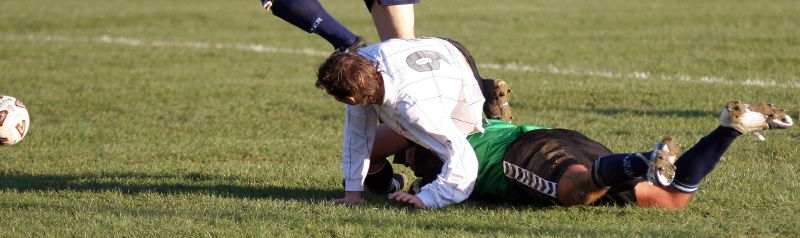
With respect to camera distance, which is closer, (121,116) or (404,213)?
(404,213)

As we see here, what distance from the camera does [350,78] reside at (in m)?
4.32

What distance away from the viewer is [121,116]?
28.3 ft

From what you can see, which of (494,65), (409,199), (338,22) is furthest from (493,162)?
(494,65)

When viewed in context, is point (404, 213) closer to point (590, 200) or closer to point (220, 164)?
point (590, 200)

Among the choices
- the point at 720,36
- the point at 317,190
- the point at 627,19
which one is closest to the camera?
the point at 317,190

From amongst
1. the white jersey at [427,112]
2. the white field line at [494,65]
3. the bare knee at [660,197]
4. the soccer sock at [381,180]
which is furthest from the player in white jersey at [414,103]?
the white field line at [494,65]

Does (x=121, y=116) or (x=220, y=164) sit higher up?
(x=220, y=164)

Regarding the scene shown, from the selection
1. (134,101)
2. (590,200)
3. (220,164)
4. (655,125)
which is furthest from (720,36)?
(590,200)

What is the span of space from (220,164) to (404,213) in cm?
216

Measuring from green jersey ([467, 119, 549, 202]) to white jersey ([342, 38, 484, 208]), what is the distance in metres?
0.15

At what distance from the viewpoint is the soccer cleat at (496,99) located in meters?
5.32

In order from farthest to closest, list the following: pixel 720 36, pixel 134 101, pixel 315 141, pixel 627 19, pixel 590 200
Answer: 1. pixel 627 19
2. pixel 720 36
3. pixel 134 101
4. pixel 315 141
5. pixel 590 200

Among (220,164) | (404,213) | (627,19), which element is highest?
(404,213)

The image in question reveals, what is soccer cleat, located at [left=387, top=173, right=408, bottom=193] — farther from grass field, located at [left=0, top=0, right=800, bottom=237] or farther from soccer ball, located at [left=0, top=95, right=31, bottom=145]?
soccer ball, located at [left=0, top=95, right=31, bottom=145]
